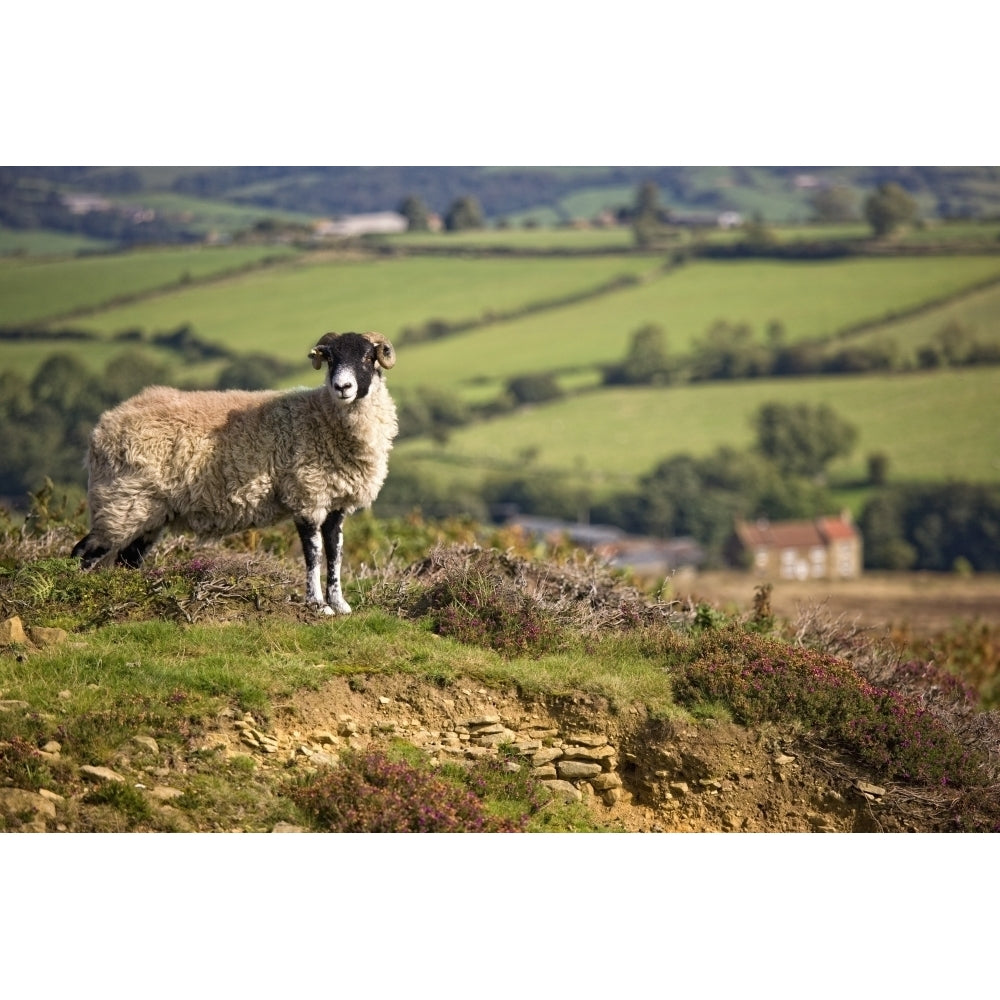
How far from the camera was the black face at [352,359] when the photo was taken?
51.9 ft

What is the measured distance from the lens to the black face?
51.9 ft

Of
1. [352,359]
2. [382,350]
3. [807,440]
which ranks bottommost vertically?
[807,440]

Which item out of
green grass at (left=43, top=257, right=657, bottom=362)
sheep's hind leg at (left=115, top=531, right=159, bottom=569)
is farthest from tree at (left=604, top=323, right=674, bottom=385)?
sheep's hind leg at (left=115, top=531, right=159, bottom=569)

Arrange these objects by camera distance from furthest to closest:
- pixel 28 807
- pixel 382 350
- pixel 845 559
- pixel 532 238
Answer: pixel 532 238 < pixel 845 559 < pixel 382 350 < pixel 28 807

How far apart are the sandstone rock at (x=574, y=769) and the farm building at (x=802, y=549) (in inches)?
2896

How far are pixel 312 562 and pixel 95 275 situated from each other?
8341 centimetres

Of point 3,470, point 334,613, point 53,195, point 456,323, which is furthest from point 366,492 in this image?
point 456,323

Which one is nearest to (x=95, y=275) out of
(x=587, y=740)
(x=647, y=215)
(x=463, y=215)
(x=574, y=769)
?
(x=463, y=215)

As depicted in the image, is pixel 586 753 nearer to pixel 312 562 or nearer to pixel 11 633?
pixel 312 562

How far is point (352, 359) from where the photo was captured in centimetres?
1595

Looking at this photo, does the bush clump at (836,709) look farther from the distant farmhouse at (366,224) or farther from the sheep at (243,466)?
the distant farmhouse at (366,224)

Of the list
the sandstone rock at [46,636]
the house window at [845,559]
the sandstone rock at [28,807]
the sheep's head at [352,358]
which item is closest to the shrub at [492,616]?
the sheep's head at [352,358]

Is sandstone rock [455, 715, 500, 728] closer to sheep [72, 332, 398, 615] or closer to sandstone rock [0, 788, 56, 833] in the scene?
sheep [72, 332, 398, 615]

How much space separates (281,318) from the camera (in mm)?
97938
